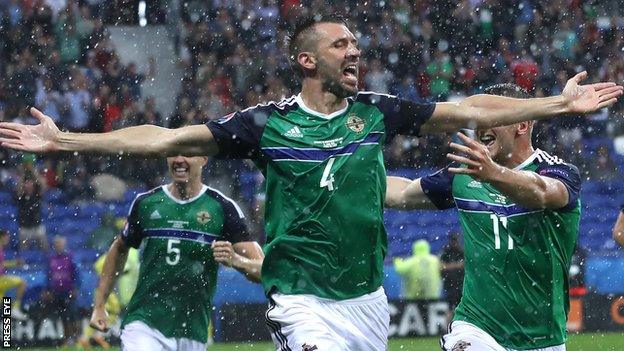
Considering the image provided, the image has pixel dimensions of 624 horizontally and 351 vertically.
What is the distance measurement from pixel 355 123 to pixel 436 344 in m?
10.6

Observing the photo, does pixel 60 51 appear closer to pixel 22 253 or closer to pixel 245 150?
pixel 22 253

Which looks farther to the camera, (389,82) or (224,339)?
(389,82)

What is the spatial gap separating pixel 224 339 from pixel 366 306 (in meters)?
11.0

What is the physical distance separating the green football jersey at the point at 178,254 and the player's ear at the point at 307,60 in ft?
8.41

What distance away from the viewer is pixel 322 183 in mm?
6242

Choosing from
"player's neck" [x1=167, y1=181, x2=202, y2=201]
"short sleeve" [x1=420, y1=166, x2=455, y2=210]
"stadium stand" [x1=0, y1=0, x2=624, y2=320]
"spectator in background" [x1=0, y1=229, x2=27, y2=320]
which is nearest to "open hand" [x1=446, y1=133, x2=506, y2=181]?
"short sleeve" [x1=420, y1=166, x2=455, y2=210]

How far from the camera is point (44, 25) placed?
70.9 feet

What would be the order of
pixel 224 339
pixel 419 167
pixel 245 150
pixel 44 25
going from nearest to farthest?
pixel 245 150
pixel 224 339
pixel 419 167
pixel 44 25

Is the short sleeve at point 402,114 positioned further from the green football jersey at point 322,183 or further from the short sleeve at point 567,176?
the short sleeve at point 567,176

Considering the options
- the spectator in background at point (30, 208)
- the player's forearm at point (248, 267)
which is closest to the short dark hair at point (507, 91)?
the player's forearm at point (248, 267)

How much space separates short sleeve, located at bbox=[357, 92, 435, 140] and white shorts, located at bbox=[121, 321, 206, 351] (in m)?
2.88

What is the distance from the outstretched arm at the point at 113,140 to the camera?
240 inches

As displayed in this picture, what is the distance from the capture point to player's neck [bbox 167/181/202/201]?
30.1 feet

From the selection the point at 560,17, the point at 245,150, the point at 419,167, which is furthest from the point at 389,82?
the point at 245,150
